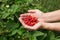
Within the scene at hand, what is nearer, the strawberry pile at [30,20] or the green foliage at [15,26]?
the green foliage at [15,26]

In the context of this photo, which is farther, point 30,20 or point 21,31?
point 30,20

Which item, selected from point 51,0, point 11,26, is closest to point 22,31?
point 11,26

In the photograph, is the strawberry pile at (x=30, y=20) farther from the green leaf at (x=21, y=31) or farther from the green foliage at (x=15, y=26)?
the green leaf at (x=21, y=31)

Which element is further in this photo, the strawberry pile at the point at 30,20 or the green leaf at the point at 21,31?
the strawberry pile at the point at 30,20

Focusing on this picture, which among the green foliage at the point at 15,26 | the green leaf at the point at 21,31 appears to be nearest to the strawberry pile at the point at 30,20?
the green foliage at the point at 15,26

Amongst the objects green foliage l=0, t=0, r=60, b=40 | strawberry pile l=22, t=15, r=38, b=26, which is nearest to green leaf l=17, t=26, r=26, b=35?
green foliage l=0, t=0, r=60, b=40

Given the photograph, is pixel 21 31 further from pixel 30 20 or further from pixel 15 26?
pixel 30 20

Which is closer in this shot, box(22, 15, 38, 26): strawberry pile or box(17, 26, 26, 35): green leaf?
box(17, 26, 26, 35): green leaf

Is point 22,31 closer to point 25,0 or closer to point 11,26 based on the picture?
point 11,26

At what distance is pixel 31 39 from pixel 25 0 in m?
0.52

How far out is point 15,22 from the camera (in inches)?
58.2

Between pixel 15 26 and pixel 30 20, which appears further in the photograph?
pixel 30 20

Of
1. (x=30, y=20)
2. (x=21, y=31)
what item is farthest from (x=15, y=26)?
(x=30, y=20)

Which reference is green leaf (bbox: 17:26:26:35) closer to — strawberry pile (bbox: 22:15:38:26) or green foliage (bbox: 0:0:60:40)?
green foliage (bbox: 0:0:60:40)
